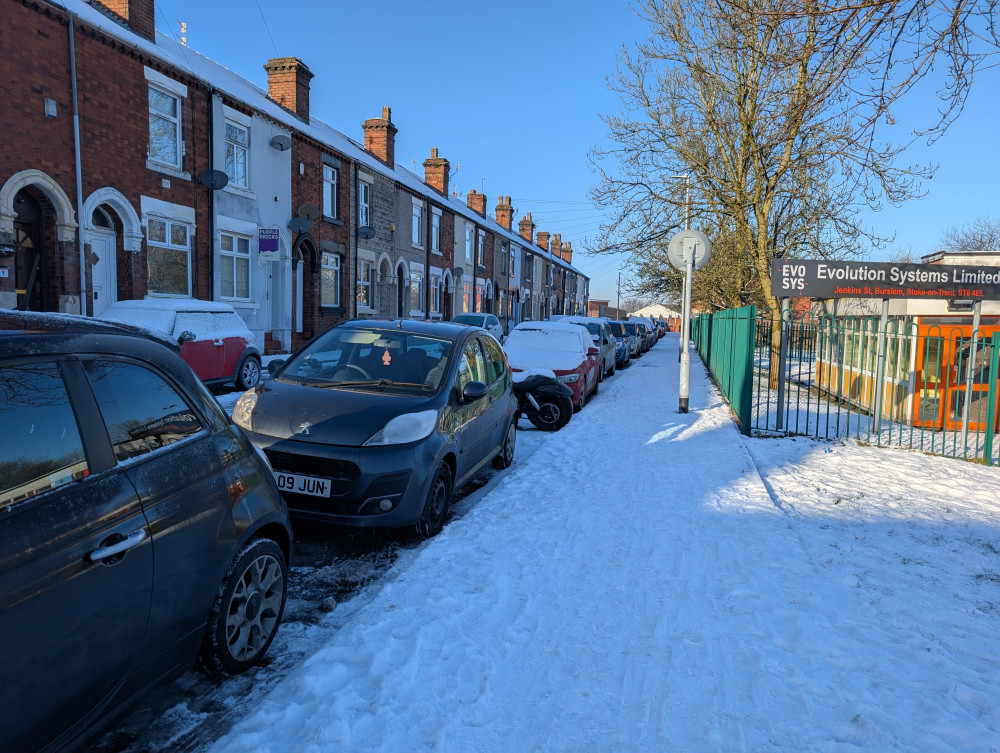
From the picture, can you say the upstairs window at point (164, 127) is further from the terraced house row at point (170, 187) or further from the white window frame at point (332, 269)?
the white window frame at point (332, 269)

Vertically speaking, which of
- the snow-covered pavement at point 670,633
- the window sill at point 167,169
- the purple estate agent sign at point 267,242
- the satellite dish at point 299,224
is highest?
the window sill at point 167,169

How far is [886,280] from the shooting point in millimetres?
9586

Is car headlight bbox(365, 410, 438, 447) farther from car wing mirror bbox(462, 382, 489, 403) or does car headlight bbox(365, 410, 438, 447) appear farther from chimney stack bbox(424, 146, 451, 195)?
chimney stack bbox(424, 146, 451, 195)

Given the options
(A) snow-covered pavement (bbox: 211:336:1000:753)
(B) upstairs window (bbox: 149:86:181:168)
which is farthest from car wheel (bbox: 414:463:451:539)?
(B) upstairs window (bbox: 149:86:181:168)

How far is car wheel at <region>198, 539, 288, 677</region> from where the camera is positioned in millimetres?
2803

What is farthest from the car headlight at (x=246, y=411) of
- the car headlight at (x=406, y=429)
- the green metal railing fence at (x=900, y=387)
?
the green metal railing fence at (x=900, y=387)

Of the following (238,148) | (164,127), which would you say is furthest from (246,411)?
(238,148)

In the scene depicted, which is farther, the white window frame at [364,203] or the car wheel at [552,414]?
the white window frame at [364,203]

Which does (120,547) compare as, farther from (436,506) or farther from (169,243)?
(169,243)

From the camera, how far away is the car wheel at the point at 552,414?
9.87m

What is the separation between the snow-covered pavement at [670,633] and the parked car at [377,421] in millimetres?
459

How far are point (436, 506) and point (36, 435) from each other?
3237mm

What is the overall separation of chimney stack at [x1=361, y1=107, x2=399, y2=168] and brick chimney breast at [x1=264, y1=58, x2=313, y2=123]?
266 inches

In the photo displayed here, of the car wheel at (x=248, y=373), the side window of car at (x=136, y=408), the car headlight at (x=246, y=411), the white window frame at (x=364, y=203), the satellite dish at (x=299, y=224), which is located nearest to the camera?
the side window of car at (x=136, y=408)
